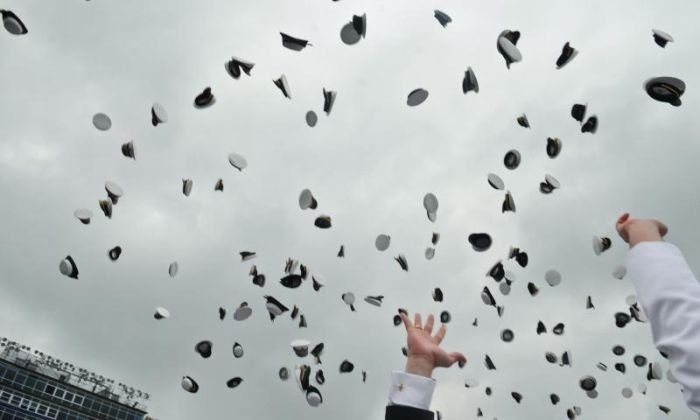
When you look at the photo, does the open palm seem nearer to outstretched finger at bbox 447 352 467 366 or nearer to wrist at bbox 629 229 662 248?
outstretched finger at bbox 447 352 467 366

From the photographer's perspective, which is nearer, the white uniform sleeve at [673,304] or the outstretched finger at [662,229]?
the white uniform sleeve at [673,304]

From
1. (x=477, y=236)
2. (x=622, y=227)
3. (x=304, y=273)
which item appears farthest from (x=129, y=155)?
(x=622, y=227)

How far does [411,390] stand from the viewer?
321cm

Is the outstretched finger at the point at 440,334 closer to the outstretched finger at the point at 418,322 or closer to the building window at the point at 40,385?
the outstretched finger at the point at 418,322

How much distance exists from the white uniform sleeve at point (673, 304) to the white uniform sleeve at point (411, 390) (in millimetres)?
1585

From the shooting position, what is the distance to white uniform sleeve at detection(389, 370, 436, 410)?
3.17 metres

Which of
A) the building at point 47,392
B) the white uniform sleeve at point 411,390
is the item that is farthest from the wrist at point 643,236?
the building at point 47,392

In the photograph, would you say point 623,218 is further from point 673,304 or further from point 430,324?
point 430,324

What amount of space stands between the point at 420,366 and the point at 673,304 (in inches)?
73.2

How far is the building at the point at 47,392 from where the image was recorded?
86812 millimetres

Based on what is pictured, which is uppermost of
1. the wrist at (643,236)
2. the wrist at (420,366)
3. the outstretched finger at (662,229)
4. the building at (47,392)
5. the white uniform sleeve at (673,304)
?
the building at (47,392)

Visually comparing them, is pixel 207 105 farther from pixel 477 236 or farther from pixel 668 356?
pixel 668 356

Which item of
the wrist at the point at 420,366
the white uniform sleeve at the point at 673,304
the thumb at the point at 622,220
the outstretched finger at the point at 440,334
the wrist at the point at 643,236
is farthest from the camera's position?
the outstretched finger at the point at 440,334

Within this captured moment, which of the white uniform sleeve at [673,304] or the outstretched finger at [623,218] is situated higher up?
the outstretched finger at [623,218]
